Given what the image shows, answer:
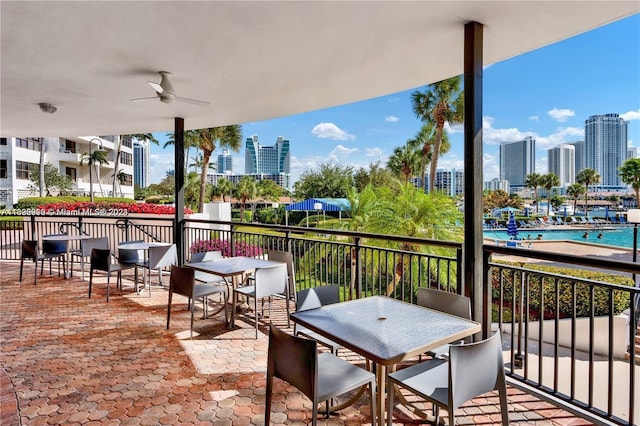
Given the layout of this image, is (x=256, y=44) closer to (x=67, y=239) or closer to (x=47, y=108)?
(x=47, y=108)

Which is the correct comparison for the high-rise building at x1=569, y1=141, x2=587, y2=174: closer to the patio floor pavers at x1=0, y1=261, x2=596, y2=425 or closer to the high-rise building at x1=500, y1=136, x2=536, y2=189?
the high-rise building at x1=500, y1=136, x2=536, y2=189

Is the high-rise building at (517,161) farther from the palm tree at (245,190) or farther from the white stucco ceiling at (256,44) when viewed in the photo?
the white stucco ceiling at (256,44)

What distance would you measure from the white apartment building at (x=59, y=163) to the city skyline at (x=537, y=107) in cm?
519

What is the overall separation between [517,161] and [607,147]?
36.8ft

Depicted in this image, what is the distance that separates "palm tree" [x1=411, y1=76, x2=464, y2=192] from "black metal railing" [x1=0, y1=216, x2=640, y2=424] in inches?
315

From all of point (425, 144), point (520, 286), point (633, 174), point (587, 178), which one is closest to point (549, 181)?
point (587, 178)

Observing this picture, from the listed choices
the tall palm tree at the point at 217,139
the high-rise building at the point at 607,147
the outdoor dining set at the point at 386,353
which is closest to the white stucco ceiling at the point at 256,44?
the outdoor dining set at the point at 386,353

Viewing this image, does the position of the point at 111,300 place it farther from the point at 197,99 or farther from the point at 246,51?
the point at 246,51

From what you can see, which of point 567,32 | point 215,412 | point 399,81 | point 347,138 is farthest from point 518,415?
point 347,138

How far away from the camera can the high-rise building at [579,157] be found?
36.5 metres

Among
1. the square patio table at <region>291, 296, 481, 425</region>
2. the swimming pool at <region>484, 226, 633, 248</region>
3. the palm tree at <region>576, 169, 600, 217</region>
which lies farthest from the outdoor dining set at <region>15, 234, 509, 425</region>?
the palm tree at <region>576, 169, 600, 217</region>

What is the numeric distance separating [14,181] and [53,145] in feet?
16.7

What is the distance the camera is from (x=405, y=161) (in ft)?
78.8

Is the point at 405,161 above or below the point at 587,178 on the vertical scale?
above
